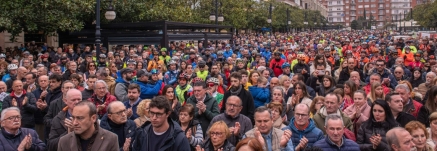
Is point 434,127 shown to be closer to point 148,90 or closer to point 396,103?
point 396,103

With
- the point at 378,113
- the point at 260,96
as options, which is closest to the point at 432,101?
the point at 378,113

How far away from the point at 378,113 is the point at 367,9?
177 metres

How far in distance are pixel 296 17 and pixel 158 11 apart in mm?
54867

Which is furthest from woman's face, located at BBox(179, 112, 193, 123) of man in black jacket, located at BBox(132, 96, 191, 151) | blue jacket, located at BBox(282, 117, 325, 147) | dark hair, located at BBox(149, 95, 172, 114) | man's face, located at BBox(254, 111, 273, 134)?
dark hair, located at BBox(149, 95, 172, 114)

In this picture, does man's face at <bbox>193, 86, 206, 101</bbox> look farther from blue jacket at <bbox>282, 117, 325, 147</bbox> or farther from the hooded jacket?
blue jacket at <bbox>282, 117, 325, 147</bbox>

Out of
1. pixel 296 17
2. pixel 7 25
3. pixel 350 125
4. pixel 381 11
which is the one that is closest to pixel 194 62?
pixel 7 25

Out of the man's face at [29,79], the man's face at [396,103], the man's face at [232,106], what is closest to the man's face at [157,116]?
the man's face at [232,106]

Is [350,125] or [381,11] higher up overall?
[381,11]

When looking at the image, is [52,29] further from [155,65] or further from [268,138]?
[268,138]

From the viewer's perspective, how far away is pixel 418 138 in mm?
5945

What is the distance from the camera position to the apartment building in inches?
6781

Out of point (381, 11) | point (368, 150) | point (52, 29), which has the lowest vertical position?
point (368, 150)

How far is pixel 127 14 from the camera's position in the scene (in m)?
28.6

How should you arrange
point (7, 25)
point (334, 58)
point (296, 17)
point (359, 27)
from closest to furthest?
point (334, 58) < point (7, 25) < point (296, 17) < point (359, 27)
